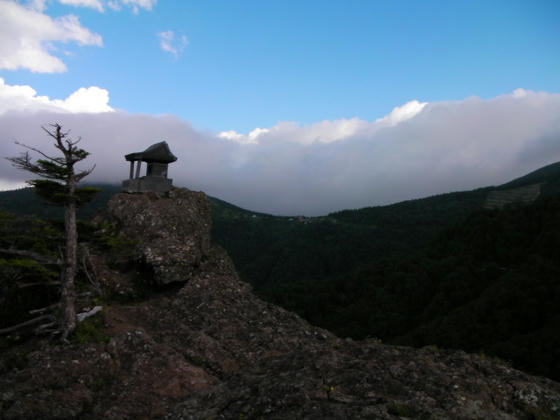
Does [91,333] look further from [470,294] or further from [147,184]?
[470,294]

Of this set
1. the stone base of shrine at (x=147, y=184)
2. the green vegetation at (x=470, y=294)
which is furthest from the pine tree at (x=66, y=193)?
the green vegetation at (x=470, y=294)

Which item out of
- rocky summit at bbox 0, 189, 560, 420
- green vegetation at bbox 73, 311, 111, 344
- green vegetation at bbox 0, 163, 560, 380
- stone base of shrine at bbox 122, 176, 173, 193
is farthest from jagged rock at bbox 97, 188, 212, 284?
green vegetation at bbox 0, 163, 560, 380

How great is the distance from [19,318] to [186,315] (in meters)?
8.72

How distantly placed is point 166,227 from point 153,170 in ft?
22.2

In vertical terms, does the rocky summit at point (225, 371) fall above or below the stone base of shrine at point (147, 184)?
below

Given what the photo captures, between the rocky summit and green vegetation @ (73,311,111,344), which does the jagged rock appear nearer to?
the rocky summit

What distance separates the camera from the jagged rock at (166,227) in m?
22.5

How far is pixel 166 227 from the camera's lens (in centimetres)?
2525

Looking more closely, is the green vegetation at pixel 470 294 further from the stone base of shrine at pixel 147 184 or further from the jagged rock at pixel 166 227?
the jagged rock at pixel 166 227

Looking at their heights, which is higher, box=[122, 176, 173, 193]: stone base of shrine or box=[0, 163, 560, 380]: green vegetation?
box=[122, 176, 173, 193]: stone base of shrine

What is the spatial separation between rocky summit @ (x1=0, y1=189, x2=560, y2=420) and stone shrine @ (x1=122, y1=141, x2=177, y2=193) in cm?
901

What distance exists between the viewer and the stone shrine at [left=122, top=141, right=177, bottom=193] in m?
29.1

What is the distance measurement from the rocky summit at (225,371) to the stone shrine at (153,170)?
901cm

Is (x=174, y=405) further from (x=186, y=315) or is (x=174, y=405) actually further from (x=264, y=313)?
(x=264, y=313)
